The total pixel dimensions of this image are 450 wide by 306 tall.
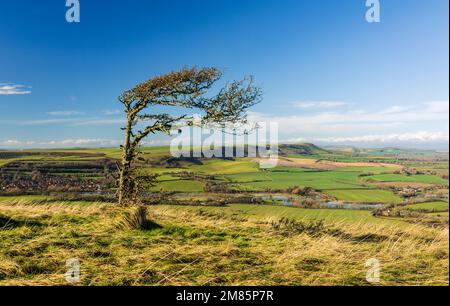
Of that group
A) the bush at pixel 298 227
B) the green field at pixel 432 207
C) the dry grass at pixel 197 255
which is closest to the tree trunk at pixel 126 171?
the dry grass at pixel 197 255

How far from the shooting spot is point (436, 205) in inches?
1364

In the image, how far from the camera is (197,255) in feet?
26.1

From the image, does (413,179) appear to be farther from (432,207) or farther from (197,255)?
(197,255)

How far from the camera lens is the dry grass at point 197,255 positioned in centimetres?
668

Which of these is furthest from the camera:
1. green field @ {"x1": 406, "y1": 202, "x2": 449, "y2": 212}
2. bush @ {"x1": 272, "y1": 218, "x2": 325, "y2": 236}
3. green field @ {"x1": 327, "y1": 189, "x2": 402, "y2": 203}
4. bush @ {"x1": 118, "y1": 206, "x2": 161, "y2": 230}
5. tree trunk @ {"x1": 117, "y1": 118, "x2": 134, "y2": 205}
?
green field @ {"x1": 327, "y1": 189, "x2": 402, "y2": 203}

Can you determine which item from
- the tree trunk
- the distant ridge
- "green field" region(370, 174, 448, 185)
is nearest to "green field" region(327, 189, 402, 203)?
"green field" region(370, 174, 448, 185)

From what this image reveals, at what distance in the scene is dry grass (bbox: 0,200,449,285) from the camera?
6676 millimetres

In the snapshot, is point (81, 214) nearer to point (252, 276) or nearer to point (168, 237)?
point (168, 237)

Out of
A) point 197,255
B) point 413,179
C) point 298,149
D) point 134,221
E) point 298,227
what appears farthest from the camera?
point 298,149

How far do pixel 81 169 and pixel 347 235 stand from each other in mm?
27087

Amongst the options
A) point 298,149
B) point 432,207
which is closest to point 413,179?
point 432,207

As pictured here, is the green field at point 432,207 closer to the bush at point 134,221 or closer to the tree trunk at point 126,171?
the tree trunk at point 126,171

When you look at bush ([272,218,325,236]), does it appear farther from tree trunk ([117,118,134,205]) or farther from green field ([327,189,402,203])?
green field ([327,189,402,203])
